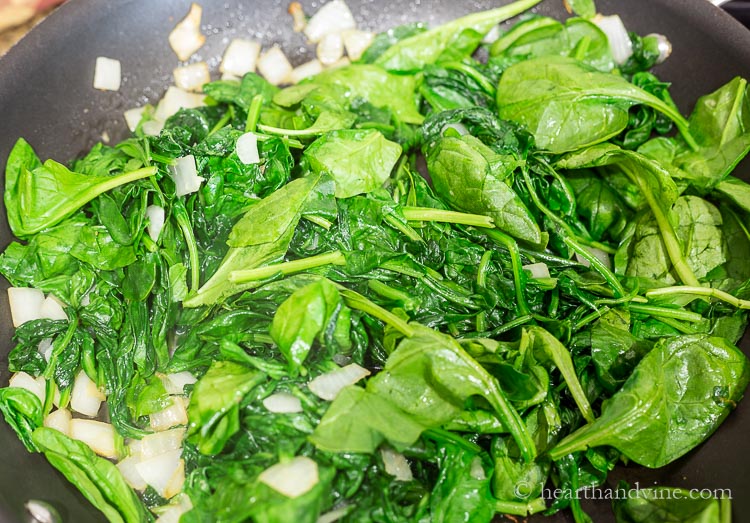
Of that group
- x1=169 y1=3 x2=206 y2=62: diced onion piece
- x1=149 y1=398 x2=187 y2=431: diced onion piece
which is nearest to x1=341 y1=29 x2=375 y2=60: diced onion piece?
x1=169 y1=3 x2=206 y2=62: diced onion piece

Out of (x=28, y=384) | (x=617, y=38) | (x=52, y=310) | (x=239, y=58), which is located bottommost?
(x=28, y=384)

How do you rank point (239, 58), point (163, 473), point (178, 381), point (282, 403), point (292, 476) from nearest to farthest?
point (292, 476)
point (282, 403)
point (163, 473)
point (178, 381)
point (239, 58)

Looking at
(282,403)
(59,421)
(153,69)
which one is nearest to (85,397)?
(59,421)

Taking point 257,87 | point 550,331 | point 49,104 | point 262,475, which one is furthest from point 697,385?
point 49,104

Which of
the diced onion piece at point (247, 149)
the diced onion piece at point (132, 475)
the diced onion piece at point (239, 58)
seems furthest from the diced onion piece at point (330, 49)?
the diced onion piece at point (132, 475)

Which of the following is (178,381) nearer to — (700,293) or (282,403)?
(282,403)

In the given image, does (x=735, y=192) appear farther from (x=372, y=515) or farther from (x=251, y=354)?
(x=251, y=354)
